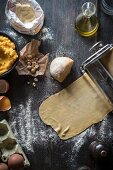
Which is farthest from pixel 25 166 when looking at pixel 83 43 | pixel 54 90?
pixel 83 43

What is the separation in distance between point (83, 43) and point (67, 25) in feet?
0.24

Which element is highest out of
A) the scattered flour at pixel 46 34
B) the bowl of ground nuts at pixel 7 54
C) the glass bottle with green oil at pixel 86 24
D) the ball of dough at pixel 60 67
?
the bowl of ground nuts at pixel 7 54

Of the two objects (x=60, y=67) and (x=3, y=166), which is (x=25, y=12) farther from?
(x=3, y=166)

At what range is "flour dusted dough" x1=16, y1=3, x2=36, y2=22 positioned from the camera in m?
1.64

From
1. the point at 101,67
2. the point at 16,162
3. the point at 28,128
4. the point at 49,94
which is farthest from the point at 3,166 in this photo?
the point at 101,67

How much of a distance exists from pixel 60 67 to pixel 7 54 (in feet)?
0.51

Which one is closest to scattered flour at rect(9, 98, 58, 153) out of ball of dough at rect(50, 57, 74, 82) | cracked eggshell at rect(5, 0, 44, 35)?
ball of dough at rect(50, 57, 74, 82)

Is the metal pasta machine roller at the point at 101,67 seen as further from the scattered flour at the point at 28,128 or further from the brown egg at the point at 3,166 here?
the brown egg at the point at 3,166

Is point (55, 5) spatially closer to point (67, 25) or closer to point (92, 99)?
point (67, 25)

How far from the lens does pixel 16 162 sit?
→ 1.50 meters

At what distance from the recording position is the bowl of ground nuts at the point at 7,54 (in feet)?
5.16

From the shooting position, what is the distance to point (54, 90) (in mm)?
1616

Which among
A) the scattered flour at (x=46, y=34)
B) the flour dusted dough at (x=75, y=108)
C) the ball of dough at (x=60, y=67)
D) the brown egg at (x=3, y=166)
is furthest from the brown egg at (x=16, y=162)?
the scattered flour at (x=46, y=34)

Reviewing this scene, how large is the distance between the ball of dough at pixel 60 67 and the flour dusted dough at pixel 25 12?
148 millimetres
